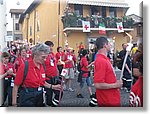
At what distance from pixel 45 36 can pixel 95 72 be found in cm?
46

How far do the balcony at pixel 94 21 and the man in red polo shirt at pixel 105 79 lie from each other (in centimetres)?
18

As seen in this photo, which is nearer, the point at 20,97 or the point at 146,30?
the point at 20,97

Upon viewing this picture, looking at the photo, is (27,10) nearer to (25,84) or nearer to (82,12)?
(82,12)

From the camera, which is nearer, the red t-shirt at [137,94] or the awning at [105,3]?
the red t-shirt at [137,94]

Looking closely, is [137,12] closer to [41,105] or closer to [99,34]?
[99,34]

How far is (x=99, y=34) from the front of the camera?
72.9 inches

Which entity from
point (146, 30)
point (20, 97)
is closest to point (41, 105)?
point (20, 97)

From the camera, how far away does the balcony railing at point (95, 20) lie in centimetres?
182

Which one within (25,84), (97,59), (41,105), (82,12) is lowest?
(41,105)

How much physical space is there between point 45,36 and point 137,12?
2.35 ft

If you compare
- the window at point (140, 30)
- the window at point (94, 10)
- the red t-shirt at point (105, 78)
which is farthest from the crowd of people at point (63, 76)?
the window at point (94, 10)

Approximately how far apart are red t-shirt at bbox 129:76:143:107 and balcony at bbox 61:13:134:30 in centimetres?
42

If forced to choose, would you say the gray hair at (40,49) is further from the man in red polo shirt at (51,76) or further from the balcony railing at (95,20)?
the balcony railing at (95,20)

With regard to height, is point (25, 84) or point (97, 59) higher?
point (97, 59)
